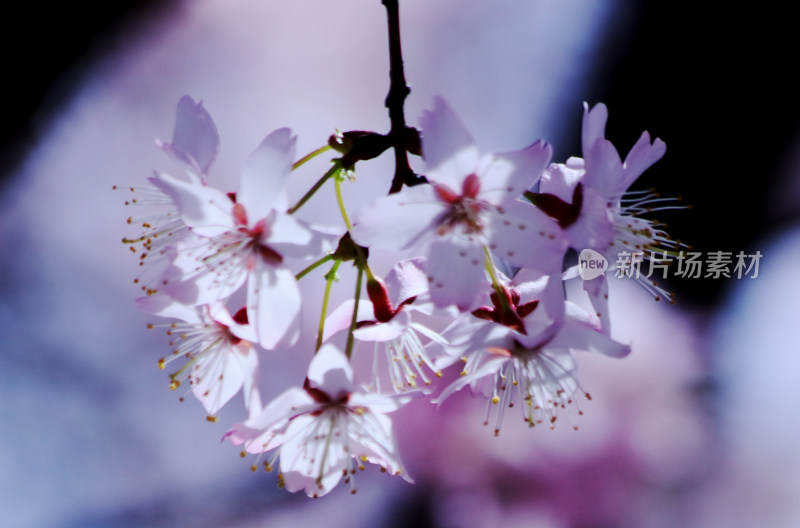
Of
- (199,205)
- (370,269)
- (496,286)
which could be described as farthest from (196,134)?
(496,286)

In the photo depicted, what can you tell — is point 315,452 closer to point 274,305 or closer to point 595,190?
point 274,305

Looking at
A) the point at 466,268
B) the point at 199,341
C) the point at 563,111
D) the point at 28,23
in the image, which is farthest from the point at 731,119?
the point at 28,23

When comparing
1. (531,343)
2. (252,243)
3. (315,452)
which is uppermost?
(252,243)

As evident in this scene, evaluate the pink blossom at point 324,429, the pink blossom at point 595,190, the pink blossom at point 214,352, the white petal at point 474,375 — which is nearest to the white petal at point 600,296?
the pink blossom at point 595,190

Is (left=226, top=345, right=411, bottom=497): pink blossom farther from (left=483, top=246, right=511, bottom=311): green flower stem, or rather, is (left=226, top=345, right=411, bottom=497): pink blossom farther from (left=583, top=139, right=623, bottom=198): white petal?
(left=583, top=139, right=623, bottom=198): white petal

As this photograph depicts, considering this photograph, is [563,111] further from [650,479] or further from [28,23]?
[28,23]

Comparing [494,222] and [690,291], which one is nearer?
[494,222]
